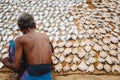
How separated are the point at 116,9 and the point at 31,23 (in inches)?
109

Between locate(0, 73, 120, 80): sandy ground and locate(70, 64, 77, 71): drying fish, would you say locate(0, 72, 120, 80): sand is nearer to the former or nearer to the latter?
locate(0, 73, 120, 80): sandy ground

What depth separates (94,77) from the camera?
334 cm

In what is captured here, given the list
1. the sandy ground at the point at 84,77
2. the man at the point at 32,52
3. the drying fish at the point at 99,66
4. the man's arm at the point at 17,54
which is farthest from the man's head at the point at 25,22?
the drying fish at the point at 99,66

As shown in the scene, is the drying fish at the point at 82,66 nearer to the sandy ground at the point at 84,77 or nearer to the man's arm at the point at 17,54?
the sandy ground at the point at 84,77

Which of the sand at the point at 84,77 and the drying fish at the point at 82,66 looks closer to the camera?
the sand at the point at 84,77

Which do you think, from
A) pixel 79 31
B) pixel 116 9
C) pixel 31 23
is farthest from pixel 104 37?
pixel 31 23

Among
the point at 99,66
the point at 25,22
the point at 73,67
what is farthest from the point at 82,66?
the point at 25,22

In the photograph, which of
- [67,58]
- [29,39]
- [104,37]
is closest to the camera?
[29,39]

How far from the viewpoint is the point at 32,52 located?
2.61 m

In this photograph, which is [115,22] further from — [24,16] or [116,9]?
[24,16]

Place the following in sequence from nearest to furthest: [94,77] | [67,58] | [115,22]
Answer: [94,77] < [67,58] < [115,22]

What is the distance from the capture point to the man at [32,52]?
2.61 metres

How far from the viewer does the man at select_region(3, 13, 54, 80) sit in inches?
103

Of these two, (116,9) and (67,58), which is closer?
(67,58)
